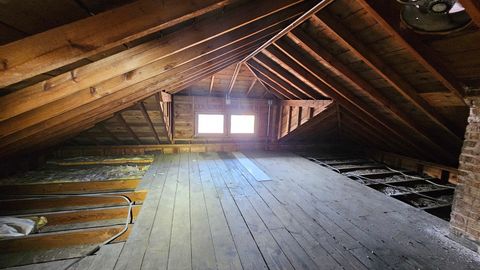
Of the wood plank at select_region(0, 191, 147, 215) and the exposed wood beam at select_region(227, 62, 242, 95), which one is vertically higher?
the exposed wood beam at select_region(227, 62, 242, 95)

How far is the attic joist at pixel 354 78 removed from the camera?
2.69 metres

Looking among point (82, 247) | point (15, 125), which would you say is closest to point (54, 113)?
point (15, 125)

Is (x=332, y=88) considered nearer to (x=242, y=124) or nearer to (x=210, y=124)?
(x=242, y=124)

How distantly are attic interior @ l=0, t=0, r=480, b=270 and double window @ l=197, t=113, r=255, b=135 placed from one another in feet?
3.59

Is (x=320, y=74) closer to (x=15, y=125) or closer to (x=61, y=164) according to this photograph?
(x=15, y=125)

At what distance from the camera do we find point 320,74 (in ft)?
10.8

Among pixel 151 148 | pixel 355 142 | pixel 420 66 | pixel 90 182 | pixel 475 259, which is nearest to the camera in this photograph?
pixel 475 259

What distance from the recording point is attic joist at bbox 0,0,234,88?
2.67ft

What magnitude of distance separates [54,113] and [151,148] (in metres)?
4.10

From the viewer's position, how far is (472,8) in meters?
1.16

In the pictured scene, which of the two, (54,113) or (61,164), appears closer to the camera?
(54,113)

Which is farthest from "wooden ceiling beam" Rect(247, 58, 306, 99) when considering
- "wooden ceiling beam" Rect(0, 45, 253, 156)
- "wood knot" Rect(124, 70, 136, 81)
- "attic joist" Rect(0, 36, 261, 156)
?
"wood knot" Rect(124, 70, 136, 81)

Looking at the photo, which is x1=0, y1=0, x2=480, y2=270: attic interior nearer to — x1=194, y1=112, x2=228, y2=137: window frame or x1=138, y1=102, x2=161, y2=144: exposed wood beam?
x1=138, y1=102, x2=161, y2=144: exposed wood beam

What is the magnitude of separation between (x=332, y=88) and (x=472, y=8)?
236cm
